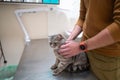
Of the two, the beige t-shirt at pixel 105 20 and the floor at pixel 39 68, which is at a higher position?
the beige t-shirt at pixel 105 20

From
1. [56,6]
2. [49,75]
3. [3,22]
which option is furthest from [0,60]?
[49,75]

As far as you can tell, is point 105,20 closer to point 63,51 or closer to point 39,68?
point 63,51

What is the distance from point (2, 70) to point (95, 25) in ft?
3.99

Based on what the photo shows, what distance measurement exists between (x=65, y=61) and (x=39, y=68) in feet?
0.87

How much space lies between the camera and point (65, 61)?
1.05m

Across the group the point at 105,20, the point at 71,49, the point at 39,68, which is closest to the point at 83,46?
the point at 71,49

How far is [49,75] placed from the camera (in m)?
1.10

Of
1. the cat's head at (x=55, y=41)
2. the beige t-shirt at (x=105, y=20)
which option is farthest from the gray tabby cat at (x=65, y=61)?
the beige t-shirt at (x=105, y=20)

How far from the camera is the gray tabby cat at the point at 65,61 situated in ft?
3.42

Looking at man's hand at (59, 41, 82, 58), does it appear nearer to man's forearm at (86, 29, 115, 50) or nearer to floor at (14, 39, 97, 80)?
man's forearm at (86, 29, 115, 50)

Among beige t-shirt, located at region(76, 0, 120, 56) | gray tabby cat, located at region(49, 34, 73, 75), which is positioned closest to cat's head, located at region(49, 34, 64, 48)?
gray tabby cat, located at region(49, 34, 73, 75)

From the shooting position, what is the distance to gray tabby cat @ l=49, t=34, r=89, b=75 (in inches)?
41.0

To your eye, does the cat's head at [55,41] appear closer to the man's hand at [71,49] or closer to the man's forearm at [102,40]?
the man's hand at [71,49]

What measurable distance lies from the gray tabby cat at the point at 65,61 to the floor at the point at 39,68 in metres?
0.04
